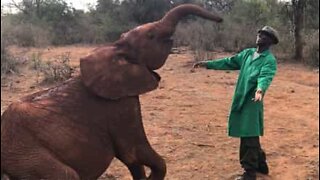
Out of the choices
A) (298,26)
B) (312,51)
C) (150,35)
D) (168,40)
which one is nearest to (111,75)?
(150,35)

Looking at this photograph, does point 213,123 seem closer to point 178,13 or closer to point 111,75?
point 178,13

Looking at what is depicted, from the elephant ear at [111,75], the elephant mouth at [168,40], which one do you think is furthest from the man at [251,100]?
the elephant ear at [111,75]

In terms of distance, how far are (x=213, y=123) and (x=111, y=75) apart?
4386 millimetres

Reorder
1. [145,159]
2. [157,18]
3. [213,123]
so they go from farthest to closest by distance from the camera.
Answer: [157,18] < [213,123] < [145,159]

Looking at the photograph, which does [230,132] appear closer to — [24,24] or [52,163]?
[52,163]

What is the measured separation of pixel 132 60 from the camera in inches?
156

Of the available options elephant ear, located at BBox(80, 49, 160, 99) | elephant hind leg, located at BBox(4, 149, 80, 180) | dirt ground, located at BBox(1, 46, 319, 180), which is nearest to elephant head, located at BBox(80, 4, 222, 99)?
elephant ear, located at BBox(80, 49, 160, 99)

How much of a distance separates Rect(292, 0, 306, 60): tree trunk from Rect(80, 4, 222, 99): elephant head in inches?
486

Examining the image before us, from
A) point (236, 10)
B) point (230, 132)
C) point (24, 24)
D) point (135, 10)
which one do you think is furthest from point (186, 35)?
point (230, 132)

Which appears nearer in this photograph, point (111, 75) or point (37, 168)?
point (37, 168)

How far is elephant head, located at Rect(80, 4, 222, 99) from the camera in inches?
149

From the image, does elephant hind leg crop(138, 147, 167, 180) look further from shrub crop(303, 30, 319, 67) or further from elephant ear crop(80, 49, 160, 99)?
shrub crop(303, 30, 319, 67)

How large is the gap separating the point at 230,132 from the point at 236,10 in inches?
557

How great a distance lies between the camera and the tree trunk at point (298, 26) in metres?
16.0
